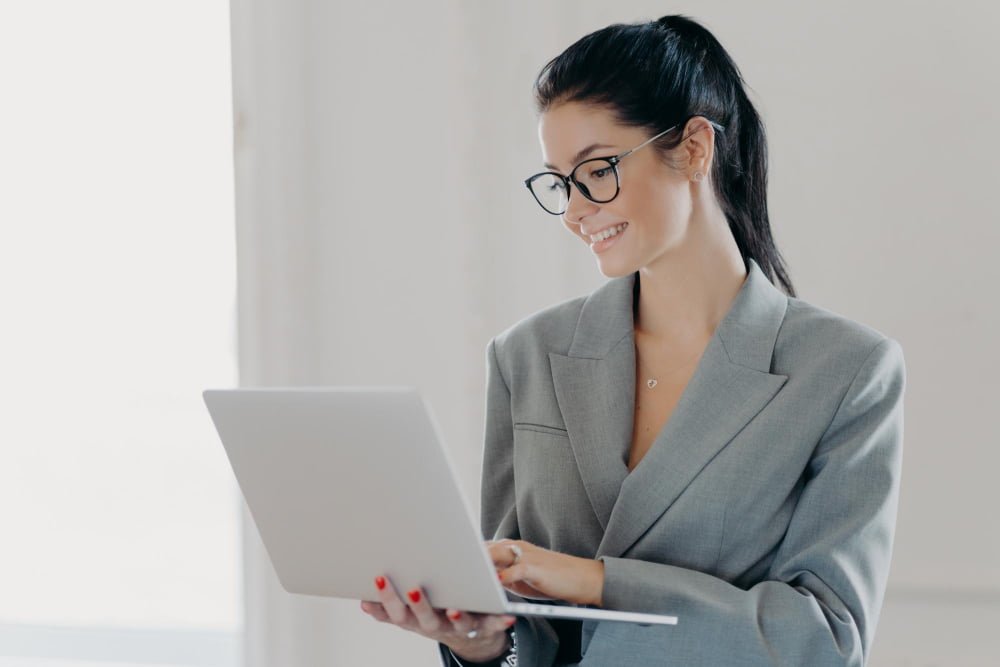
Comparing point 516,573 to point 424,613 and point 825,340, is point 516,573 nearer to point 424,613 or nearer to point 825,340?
point 424,613

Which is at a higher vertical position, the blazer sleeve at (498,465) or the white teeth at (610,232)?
the white teeth at (610,232)

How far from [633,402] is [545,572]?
36cm

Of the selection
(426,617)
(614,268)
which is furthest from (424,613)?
(614,268)

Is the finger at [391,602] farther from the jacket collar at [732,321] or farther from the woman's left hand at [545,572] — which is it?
the jacket collar at [732,321]

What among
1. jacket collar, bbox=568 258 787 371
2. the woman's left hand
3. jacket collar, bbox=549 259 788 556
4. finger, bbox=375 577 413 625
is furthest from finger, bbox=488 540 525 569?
jacket collar, bbox=568 258 787 371

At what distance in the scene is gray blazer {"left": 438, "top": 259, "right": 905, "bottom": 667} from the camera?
125cm

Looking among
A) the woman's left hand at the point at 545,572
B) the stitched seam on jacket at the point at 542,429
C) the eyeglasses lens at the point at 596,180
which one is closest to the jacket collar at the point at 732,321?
the stitched seam on jacket at the point at 542,429

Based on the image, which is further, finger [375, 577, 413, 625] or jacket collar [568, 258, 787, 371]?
jacket collar [568, 258, 787, 371]

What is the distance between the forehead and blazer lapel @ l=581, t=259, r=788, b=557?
0.32 metres

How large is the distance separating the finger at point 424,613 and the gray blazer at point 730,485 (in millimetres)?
218

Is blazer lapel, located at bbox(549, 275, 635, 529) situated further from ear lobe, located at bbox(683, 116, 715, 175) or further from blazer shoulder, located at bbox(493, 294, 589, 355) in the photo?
ear lobe, located at bbox(683, 116, 715, 175)

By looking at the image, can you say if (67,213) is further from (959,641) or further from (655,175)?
(959,641)

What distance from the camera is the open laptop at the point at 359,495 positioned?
1040 mm

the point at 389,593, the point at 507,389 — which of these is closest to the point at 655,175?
the point at 507,389
